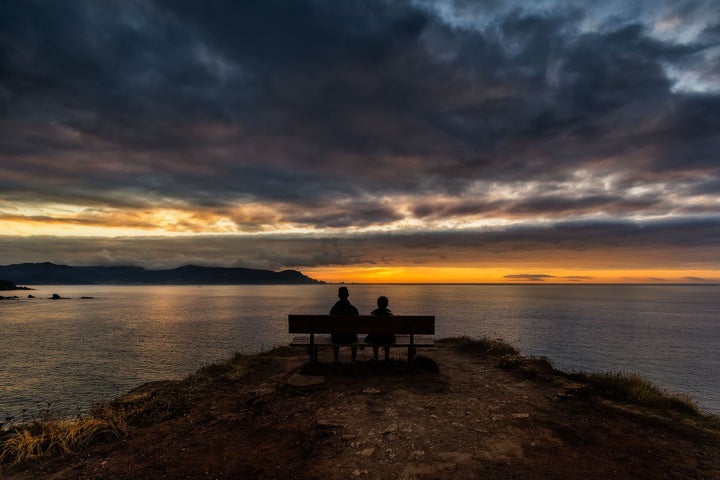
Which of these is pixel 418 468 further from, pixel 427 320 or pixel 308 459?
pixel 427 320

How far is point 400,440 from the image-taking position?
6.69 meters

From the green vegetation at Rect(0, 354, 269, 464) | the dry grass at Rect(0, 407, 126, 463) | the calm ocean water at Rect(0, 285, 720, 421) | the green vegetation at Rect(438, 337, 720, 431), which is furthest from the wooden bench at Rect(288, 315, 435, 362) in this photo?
the calm ocean water at Rect(0, 285, 720, 421)

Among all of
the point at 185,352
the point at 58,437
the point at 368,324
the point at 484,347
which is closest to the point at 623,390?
the point at 484,347

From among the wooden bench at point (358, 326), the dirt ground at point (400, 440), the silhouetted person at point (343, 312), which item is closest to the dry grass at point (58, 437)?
the dirt ground at point (400, 440)

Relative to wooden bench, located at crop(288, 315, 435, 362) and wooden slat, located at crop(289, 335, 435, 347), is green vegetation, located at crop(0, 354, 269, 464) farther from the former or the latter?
wooden bench, located at crop(288, 315, 435, 362)

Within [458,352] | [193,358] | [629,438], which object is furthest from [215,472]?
[193,358]

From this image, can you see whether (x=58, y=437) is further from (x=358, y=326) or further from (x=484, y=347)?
(x=484, y=347)

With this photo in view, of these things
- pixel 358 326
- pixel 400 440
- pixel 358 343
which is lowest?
pixel 400 440

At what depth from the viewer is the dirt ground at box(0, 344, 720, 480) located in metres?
5.78

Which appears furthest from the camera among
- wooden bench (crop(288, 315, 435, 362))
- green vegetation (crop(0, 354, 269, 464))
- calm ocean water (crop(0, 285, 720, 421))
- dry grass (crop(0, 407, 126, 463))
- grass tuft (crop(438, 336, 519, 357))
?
calm ocean water (crop(0, 285, 720, 421))

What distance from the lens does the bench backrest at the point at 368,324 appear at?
10.5 metres

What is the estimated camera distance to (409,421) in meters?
7.52

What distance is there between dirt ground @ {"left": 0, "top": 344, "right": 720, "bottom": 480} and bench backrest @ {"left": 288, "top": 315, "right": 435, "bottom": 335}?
→ 1465 mm

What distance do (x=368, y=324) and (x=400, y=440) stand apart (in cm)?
407
